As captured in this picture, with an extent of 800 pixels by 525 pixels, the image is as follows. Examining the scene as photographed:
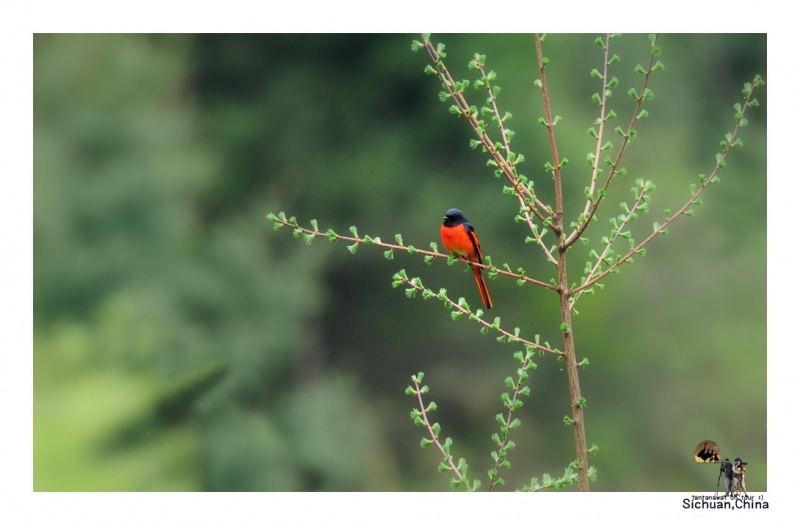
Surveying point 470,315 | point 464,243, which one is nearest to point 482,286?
point 464,243

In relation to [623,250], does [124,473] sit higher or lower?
lower

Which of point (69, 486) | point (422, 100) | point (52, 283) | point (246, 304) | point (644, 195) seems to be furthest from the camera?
point (422, 100)

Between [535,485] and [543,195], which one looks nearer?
[535,485]

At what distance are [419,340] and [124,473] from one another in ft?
7.32

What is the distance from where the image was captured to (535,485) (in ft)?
5.86

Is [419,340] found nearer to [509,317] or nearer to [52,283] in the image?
[509,317]

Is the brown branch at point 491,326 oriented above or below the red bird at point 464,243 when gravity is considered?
below

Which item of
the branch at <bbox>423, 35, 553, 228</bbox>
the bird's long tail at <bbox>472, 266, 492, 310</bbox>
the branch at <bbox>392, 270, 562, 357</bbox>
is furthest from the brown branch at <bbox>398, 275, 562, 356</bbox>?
the bird's long tail at <bbox>472, 266, 492, 310</bbox>

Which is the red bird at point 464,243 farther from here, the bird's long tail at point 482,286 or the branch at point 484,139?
the branch at point 484,139

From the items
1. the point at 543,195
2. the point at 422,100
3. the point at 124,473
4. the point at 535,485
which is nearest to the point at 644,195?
the point at 535,485

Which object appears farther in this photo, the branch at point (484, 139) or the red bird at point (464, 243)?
the red bird at point (464, 243)

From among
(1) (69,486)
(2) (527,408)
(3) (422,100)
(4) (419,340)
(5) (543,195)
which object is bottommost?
(1) (69,486)

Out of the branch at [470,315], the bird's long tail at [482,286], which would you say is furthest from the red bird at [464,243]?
the branch at [470,315]

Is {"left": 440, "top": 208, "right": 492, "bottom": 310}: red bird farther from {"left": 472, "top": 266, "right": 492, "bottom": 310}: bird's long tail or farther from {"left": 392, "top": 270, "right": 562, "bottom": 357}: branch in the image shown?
{"left": 392, "top": 270, "right": 562, "bottom": 357}: branch
